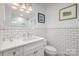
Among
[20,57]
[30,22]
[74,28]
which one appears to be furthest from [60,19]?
[20,57]

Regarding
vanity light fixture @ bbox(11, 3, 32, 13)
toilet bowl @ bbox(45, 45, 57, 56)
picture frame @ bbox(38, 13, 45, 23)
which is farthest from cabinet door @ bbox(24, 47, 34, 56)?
vanity light fixture @ bbox(11, 3, 32, 13)

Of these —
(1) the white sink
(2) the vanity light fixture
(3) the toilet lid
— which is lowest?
(3) the toilet lid

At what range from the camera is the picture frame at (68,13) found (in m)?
1.23

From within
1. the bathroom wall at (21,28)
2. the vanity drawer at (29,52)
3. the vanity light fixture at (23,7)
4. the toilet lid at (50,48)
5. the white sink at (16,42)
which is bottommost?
the vanity drawer at (29,52)

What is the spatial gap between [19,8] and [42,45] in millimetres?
682

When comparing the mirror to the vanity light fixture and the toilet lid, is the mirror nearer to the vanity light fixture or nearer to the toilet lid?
the vanity light fixture

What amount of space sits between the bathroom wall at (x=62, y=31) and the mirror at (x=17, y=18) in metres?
0.29

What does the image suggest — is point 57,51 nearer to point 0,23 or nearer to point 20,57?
point 20,57

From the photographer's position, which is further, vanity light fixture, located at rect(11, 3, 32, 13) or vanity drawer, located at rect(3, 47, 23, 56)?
vanity light fixture, located at rect(11, 3, 32, 13)

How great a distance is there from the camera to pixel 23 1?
123cm

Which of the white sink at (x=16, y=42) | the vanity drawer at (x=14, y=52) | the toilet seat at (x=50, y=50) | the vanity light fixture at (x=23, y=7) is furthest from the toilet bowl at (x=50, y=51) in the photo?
the vanity light fixture at (x=23, y=7)

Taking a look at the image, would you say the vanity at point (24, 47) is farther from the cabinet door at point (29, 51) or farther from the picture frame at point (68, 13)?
the picture frame at point (68, 13)

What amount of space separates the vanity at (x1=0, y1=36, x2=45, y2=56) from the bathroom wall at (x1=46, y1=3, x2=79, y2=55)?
0.59 feet

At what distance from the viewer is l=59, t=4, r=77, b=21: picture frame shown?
123cm
